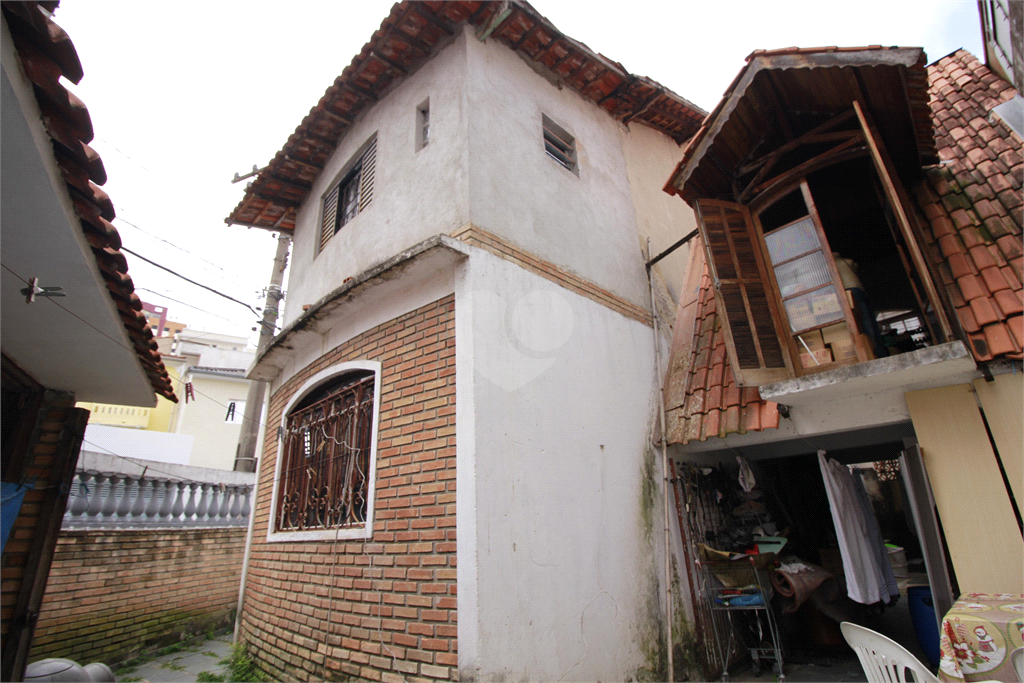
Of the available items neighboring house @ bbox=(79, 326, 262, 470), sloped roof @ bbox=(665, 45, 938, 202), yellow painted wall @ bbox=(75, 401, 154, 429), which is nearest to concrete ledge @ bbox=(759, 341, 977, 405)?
sloped roof @ bbox=(665, 45, 938, 202)

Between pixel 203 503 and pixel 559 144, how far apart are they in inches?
290

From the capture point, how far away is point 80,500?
5961mm

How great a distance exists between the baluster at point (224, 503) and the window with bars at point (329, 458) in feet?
7.98

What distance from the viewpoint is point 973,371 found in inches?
157

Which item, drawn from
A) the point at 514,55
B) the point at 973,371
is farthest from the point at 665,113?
the point at 973,371

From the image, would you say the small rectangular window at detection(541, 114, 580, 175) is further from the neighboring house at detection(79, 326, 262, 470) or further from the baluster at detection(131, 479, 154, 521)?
the neighboring house at detection(79, 326, 262, 470)

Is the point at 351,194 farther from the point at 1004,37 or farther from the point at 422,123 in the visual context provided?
the point at 1004,37

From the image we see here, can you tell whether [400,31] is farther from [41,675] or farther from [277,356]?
[41,675]

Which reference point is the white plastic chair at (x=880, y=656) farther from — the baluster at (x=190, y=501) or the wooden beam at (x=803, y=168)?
the baluster at (x=190, y=501)

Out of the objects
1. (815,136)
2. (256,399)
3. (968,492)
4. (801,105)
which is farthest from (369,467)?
(256,399)

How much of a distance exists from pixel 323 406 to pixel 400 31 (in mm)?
4393

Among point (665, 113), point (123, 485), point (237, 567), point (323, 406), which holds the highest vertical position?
point (665, 113)

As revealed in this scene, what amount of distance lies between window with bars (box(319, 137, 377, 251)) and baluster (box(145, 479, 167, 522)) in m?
3.96

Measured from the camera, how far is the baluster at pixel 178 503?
701cm
